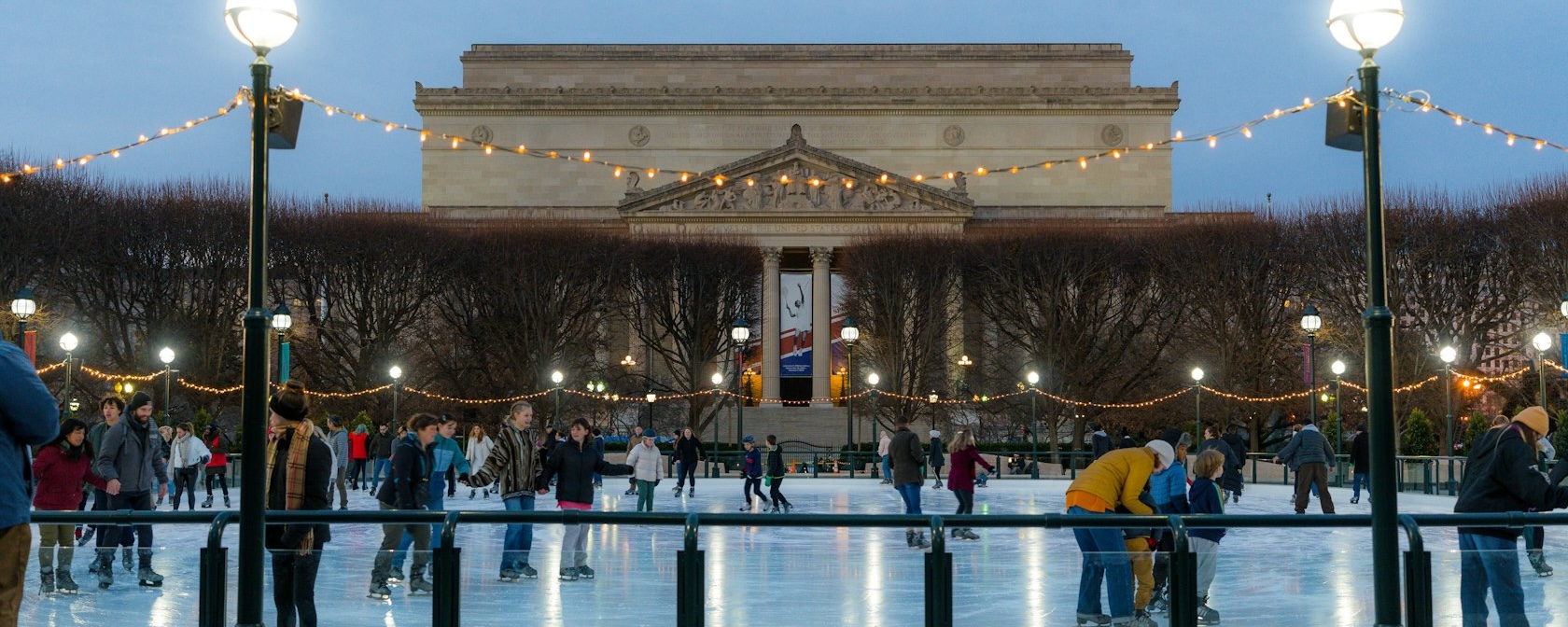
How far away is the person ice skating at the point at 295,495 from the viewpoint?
984 cm

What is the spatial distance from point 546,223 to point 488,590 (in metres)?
49.1

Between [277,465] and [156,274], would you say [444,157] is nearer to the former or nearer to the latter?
[156,274]

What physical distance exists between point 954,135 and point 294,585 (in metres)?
61.6

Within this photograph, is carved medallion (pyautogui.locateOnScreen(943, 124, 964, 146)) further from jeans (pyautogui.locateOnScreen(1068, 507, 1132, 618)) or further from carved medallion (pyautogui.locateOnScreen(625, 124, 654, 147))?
jeans (pyautogui.locateOnScreen(1068, 507, 1132, 618))

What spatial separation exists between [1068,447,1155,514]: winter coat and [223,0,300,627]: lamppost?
5.02 meters

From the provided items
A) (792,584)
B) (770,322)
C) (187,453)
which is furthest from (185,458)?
(770,322)

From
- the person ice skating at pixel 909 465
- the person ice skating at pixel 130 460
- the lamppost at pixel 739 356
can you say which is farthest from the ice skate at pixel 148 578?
the lamppost at pixel 739 356

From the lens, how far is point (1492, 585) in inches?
391

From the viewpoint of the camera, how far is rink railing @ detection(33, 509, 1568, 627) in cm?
966

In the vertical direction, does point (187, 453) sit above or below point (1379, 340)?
below

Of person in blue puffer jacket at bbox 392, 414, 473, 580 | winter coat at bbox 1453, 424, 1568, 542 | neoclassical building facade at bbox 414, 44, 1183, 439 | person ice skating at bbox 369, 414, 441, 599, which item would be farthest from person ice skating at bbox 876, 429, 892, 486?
neoclassical building facade at bbox 414, 44, 1183, 439

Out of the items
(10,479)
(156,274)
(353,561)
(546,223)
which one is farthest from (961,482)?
(546,223)

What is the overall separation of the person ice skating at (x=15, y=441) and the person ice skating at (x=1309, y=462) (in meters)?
19.8

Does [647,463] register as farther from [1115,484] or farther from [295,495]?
[1115,484]
